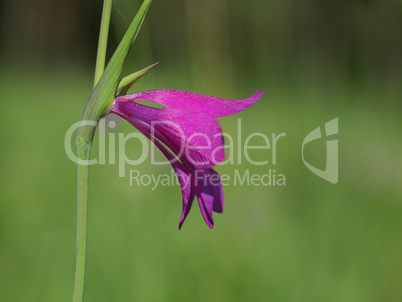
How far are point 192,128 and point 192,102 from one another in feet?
0.08

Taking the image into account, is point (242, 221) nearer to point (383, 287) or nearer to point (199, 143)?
point (383, 287)

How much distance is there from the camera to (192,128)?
13.7 inches

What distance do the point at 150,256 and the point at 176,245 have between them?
0.08m

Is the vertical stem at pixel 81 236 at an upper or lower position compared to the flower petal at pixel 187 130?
lower

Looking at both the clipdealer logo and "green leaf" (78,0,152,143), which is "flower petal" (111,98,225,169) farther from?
the clipdealer logo

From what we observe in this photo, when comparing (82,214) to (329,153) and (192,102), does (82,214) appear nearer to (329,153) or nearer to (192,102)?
(192,102)

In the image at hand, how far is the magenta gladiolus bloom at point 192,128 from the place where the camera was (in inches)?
13.6

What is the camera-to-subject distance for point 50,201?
143cm

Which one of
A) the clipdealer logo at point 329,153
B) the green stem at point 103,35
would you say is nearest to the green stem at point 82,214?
the green stem at point 103,35

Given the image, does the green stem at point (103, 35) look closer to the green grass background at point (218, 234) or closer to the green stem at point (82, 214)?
the green stem at point (82, 214)

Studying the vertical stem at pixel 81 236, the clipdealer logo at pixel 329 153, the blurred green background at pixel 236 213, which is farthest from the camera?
the clipdealer logo at pixel 329 153

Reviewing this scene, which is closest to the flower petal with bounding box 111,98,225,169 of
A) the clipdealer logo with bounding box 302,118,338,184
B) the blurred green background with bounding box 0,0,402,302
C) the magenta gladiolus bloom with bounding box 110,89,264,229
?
the magenta gladiolus bloom with bounding box 110,89,264,229

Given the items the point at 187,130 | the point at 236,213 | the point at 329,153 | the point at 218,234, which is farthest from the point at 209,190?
the point at 329,153

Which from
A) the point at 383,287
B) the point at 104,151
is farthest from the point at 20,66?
the point at 383,287
